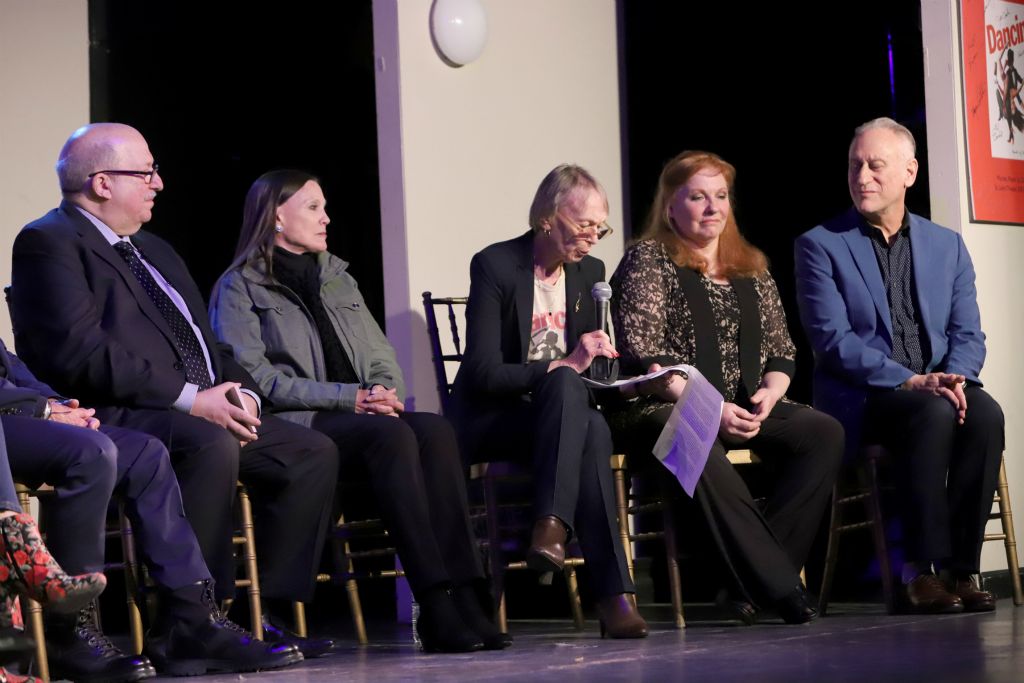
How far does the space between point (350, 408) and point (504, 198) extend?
1.41 metres

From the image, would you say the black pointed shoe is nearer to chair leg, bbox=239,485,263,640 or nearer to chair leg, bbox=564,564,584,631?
chair leg, bbox=239,485,263,640

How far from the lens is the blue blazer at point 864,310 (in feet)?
13.8

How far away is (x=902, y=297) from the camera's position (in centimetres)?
431

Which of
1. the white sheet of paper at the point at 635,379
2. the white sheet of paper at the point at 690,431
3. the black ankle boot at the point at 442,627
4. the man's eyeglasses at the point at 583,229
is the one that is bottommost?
the black ankle boot at the point at 442,627

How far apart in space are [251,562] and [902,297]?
2008 mm

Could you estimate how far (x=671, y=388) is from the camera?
12.9 feet

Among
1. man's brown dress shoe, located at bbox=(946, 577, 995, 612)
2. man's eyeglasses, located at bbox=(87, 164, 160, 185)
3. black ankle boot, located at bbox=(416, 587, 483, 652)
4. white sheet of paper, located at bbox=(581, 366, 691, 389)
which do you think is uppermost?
man's eyeglasses, located at bbox=(87, 164, 160, 185)

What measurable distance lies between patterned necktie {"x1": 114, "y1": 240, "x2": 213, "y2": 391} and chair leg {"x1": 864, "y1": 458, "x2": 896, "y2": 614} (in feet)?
6.03

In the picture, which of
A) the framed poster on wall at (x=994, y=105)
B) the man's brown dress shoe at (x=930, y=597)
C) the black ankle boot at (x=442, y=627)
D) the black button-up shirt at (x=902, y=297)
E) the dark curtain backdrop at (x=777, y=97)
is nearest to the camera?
the black ankle boot at (x=442, y=627)

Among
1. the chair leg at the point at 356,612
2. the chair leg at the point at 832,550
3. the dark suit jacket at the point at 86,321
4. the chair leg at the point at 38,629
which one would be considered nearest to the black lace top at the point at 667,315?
the chair leg at the point at 832,550

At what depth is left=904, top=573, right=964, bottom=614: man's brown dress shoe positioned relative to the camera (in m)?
3.91

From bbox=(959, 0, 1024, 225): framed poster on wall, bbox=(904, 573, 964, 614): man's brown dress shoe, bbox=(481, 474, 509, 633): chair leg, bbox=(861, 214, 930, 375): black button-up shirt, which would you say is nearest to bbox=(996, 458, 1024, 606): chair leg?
bbox=(904, 573, 964, 614): man's brown dress shoe

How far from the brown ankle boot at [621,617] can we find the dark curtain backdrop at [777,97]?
1.71m

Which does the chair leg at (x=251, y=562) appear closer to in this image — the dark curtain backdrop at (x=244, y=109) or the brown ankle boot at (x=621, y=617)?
the brown ankle boot at (x=621, y=617)
